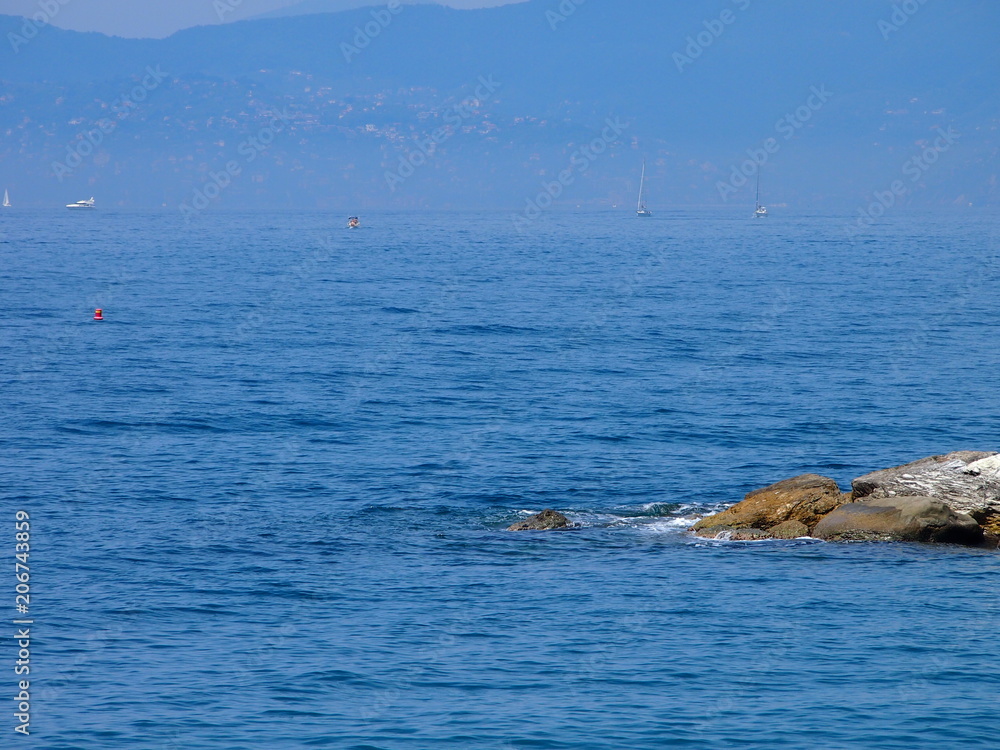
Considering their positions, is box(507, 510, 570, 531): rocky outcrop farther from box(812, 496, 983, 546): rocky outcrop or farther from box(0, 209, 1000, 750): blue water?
box(812, 496, 983, 546): rocky outcrop

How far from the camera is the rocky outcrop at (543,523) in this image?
30.7m

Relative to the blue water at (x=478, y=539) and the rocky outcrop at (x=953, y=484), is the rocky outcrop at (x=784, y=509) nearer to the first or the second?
the rocky outcrop at (x=953, y=484)

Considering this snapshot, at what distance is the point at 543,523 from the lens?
3075cm

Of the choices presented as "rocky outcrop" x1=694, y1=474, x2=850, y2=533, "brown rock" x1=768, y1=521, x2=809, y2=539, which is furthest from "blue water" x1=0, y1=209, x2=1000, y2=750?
"rocky outcrop" x1=694, y1=474, x2=850, y2=533

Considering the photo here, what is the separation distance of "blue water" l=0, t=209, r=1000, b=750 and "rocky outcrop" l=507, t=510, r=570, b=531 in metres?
0.64

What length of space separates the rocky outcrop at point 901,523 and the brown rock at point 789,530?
0.30 meters

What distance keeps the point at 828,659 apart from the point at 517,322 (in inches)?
2116

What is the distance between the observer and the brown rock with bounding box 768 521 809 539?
30.1 meters

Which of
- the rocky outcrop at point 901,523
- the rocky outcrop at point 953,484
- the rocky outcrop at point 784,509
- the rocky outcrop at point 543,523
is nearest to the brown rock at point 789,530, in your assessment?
the rocky outcrop at point 784,509

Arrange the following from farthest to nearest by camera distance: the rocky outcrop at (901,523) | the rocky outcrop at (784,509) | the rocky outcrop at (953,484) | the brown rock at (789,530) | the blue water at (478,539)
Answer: the rocky outcrop at (784,509) < the brown rock at (789,530) < the rocky outcrop at (953,484) < the rocky outcrop at (901,523) < the blue water at (478,539)

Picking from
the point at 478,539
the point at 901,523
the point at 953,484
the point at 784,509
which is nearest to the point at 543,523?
the point at 478,539

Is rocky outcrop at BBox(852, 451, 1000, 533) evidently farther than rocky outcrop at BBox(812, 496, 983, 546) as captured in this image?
Yes

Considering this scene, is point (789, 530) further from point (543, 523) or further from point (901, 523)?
point (543, 523)

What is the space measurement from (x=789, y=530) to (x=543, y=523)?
20.7 ft
